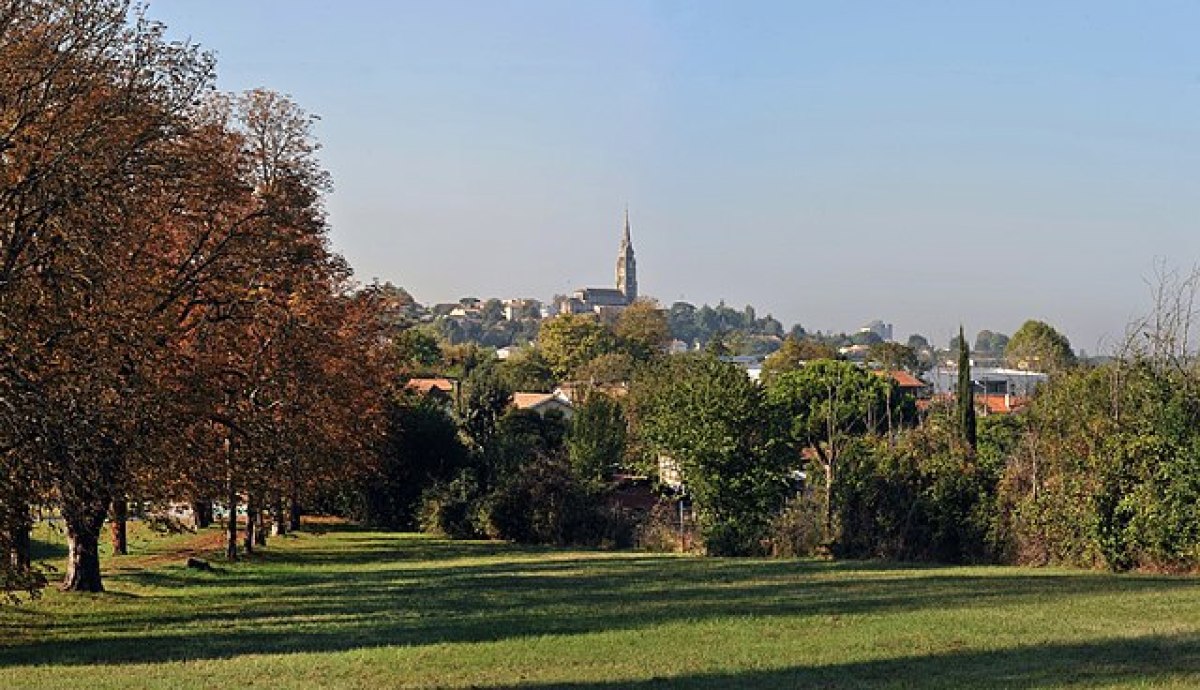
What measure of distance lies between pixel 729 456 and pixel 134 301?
24.0m

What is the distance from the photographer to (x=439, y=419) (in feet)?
196

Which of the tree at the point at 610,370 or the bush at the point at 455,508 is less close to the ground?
the tree at the point at 610,370

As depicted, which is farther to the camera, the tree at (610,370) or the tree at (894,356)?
the tree at (894,356)

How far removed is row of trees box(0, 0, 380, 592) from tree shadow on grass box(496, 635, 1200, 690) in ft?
27.8

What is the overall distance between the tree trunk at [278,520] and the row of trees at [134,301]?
1.80 metres

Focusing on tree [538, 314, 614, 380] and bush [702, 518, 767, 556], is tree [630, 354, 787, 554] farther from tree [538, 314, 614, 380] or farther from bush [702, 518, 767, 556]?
tree [538, 314, 614, 380]

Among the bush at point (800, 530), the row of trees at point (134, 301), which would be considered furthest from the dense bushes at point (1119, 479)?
the row of trees at point (134, 301)

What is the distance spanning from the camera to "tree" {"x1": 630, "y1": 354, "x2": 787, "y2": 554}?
1674 inches

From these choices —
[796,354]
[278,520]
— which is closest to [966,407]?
[278,520]

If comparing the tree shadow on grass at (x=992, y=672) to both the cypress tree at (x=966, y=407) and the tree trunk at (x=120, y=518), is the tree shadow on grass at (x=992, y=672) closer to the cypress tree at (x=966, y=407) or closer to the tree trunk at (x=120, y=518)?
the tree trunk at (x=120, y=518)

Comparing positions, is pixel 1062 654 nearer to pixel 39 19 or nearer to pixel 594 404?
pixel 39 19

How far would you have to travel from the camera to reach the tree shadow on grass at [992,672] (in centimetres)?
1471

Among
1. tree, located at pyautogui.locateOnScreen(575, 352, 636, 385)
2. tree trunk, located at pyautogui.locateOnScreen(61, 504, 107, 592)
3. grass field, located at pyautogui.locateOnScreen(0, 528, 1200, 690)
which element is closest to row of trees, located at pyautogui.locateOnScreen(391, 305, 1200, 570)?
grass field, located at pyautogui.locateOnScreen(0, 528, 1200, 690)

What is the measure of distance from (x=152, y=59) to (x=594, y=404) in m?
39.5
